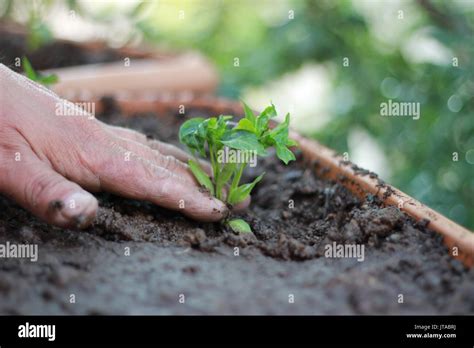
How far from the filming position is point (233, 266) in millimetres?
1377

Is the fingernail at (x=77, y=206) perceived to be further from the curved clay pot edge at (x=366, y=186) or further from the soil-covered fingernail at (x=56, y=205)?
the curved clay pot edge at (x=366, y=186)

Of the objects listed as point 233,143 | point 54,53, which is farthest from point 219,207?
point 54,53

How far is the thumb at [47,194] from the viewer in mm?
1442

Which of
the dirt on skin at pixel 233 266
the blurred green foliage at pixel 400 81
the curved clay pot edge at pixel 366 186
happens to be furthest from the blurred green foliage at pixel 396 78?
the dirt on skin at pixel 233 266

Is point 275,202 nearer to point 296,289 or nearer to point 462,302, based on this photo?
point 296,289

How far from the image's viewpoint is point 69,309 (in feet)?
3.76

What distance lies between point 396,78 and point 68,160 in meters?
2.21

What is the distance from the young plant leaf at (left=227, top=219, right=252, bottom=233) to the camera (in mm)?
1649

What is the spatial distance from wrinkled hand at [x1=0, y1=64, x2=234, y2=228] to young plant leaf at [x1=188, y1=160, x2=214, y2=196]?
2 cm

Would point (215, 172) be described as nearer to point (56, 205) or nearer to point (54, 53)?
point (56, 205)

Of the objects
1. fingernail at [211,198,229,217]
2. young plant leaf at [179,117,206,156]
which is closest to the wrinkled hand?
fingernail at [211,198,229,217]

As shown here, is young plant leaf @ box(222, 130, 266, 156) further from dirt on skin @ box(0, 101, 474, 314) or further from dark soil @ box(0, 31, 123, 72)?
dark soil @ box(0, 31, 123, 72)

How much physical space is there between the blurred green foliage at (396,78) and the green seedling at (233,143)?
4.19ft

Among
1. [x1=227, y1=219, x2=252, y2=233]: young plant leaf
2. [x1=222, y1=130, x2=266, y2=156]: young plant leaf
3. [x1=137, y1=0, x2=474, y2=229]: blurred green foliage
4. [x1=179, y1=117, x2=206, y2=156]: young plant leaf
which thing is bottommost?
[x1=227, y1=219, x2=252, y2=233]: young plant leaf
